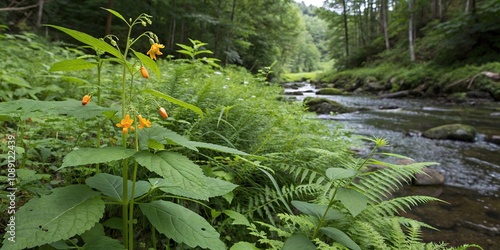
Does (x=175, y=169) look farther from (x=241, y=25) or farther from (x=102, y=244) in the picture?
(x=241, y=25)

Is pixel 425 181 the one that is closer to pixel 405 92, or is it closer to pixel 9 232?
pixel 9 232

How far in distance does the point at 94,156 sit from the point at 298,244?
1151 mm

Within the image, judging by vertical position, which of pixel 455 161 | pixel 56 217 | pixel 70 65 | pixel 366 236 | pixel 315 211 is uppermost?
pixel 70 65

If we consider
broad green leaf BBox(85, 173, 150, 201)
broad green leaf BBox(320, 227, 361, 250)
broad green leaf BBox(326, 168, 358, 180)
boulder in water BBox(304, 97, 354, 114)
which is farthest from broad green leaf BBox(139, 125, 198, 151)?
boulder in water BBox(304, 97, 354, 114)

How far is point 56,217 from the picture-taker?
3.24 ft

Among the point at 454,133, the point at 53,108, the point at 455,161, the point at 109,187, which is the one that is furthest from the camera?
the point at 454,133

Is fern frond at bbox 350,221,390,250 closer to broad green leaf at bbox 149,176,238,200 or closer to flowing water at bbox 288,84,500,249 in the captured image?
broad green leaf at bbox 149,176,238,200

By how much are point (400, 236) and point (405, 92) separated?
17253mm

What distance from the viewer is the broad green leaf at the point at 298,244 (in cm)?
155

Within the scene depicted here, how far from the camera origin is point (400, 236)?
1.79 m

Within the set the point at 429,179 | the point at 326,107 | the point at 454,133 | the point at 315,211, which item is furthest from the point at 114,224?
the point at 326,107

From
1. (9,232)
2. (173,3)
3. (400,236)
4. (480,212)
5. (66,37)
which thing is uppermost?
(173,3)

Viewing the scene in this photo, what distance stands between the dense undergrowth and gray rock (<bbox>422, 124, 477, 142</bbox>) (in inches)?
209

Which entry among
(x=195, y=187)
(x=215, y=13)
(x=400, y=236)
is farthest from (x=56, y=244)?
(x=215, y=13)
